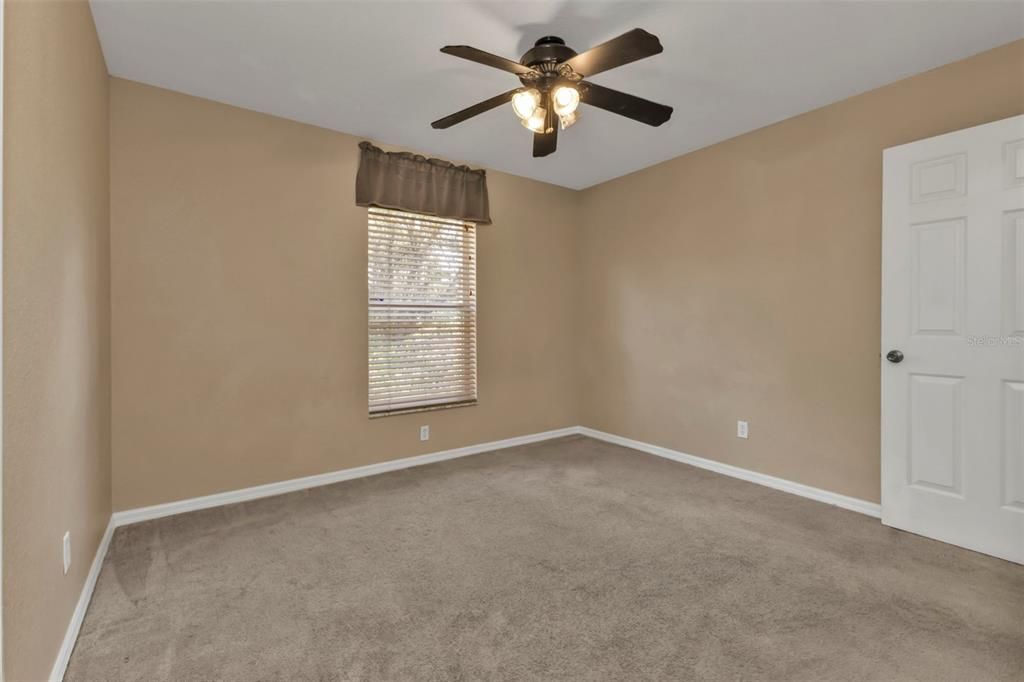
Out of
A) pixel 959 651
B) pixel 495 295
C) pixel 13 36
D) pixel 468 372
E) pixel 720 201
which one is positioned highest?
pixel 720 201

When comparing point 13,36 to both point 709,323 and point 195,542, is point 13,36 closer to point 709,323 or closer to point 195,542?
point 195,542

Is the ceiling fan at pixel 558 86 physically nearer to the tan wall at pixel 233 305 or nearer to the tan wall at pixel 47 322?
the tan wall at pixel 47 322

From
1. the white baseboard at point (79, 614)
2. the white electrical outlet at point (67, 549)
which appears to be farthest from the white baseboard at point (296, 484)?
the white electrical outlet at point (67, 549)

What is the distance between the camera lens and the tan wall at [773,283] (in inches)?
114

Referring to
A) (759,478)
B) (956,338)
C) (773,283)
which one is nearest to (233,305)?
→ (773,283)

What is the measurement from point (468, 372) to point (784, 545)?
2.72 metres

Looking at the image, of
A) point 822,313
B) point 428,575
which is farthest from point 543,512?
point 822,313

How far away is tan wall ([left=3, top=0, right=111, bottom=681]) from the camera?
3.97 ft

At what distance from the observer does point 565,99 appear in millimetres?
2305

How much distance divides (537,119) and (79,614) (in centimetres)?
295

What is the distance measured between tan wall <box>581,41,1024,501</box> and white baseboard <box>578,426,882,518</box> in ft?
0.16

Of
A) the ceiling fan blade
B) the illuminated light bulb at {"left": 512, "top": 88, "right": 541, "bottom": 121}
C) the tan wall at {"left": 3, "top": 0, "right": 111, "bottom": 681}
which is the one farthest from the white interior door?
the tan wall at {"left": 3, "top": 0, "right": 111, "bottom": 681}

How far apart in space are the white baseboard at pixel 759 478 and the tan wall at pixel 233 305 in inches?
69.0

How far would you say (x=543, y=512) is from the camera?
2984 mm
